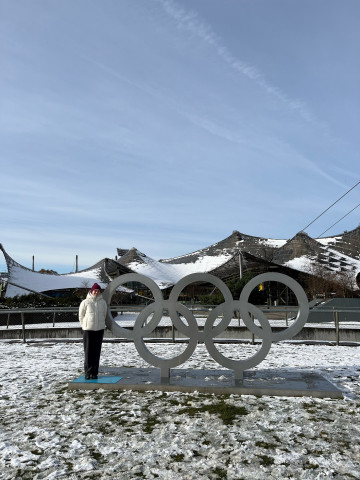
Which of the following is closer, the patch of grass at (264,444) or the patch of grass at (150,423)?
the patch of grass at (264,444)

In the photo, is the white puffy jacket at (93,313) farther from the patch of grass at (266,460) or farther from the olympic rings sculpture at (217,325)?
the patch of grass at (266,460)

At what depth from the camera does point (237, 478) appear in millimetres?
3758

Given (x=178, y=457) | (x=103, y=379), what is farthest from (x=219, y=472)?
(x=103, y=379)

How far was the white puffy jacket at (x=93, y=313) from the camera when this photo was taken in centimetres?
739

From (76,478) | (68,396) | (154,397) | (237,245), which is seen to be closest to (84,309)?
(68,396)

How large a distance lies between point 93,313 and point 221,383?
95.6 inches

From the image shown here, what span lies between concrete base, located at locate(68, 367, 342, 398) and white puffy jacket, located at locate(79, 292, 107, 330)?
90 cm

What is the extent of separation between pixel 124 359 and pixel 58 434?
17.3 feet

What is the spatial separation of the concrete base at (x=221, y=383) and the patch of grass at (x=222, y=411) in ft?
2.42

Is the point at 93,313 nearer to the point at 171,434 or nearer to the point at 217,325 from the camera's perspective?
the point at 217,325

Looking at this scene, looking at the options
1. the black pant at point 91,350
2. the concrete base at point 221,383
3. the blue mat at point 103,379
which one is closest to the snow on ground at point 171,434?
the concrete base at point 221,383

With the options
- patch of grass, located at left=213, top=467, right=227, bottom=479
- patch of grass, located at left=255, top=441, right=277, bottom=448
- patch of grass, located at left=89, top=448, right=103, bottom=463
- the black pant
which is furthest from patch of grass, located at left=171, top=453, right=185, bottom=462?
the black pant

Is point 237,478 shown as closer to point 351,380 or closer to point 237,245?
point 351,380

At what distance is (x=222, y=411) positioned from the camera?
5730 millimetres
